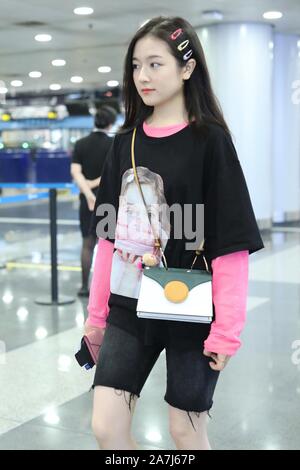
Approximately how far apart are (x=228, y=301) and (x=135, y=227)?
33 cm

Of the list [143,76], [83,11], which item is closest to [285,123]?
[83,11]

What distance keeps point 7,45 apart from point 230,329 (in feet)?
40.1

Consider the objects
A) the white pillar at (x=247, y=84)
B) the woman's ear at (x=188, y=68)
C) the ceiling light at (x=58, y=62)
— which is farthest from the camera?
the ceiling light at (x=58, y=62)

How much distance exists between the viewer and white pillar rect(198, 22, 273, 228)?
10.0m

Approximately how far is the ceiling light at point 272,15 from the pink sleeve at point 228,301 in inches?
329

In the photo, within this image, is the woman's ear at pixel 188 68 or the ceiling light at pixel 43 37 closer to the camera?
the woman's ear at pixel 188 68

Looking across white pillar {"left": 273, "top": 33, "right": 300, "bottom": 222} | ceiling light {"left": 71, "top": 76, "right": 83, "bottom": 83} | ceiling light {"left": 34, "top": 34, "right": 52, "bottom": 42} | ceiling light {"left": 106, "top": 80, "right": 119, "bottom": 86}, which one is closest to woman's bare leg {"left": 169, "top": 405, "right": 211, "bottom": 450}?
white pillar {"left": 273, "top": 33, "right": 300, "bottom": 222}

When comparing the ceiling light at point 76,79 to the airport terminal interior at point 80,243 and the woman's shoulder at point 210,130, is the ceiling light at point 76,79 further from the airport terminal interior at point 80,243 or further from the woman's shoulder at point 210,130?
the woman's shoulder at point 210,130

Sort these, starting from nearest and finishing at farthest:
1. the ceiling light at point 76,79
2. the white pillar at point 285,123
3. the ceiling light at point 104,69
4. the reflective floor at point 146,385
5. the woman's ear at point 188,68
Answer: the woman's ear at point 188,68
the reflective floor at point 146,385
the white pillar at point 285,123
the ceiling light at point 104,69
the ceiling light at point 76,79

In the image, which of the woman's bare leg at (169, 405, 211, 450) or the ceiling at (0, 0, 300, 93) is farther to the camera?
the ceiling at (0, 0, 300, 93)

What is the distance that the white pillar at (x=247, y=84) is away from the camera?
1000cm

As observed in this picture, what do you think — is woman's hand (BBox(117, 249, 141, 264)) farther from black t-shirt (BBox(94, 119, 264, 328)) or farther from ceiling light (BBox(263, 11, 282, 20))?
ceiling light (BBox(263, 11, 282, 20))

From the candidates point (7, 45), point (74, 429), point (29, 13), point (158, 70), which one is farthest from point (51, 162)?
point (158, 70)

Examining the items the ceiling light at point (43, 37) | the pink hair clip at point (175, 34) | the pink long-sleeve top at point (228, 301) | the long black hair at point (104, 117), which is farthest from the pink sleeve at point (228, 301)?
the ceiling light at point (43, 37)
